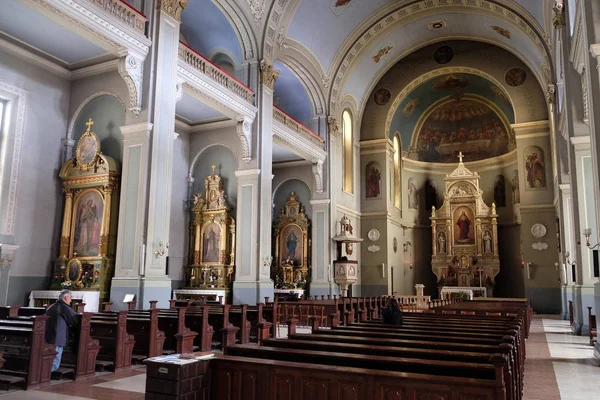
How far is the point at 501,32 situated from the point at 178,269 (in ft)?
59.3

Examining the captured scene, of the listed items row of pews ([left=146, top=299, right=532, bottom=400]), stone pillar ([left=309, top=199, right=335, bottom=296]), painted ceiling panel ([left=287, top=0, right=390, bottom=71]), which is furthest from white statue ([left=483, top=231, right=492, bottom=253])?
row of pews ([left=146, top=299, right=532, bottom=400])

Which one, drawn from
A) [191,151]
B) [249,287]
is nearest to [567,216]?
[249,287]

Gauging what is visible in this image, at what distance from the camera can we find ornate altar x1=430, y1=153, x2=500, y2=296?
26766 mm

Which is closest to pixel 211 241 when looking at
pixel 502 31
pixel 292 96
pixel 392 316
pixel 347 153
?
pixel 292 96

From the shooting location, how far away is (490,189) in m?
28.7

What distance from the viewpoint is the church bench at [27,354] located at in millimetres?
5934

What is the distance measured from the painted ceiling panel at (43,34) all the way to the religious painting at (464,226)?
21.8 metres

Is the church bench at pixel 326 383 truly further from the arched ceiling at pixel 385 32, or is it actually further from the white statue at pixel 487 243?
the white statue at pixel 487 243

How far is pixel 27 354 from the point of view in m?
6.18

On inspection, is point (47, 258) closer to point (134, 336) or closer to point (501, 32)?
point (134, 336)

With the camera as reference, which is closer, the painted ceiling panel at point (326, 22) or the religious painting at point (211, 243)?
the religious painting at point (211, 243)

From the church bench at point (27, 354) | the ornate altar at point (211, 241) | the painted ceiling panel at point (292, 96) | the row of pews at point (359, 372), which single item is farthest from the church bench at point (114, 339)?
the painted ceiling panel at point (292, 96)

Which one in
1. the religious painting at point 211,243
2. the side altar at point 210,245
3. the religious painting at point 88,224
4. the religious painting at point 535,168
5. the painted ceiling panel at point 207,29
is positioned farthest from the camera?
the religious painting at point 535,168

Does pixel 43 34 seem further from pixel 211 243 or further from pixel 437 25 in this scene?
pixel 437 25
